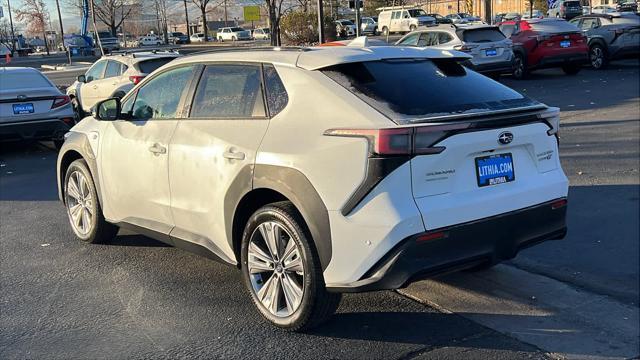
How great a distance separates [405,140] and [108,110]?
9.88ft

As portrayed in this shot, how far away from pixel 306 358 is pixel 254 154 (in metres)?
1.28

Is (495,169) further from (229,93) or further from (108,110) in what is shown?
(108,110)

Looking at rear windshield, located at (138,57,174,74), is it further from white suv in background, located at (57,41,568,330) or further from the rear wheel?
the rear wheel

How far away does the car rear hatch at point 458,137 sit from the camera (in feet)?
11.9

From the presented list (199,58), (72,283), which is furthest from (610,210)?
(72,283)

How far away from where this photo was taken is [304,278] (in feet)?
12.9

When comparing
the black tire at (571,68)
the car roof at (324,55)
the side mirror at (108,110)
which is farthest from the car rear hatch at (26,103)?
the black tire at (571,68)

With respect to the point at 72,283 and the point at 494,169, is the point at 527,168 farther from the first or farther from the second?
the point at 72,283

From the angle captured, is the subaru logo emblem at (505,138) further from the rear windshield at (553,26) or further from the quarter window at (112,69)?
the rear windshield at (553,26)

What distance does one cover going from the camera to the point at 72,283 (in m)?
5.21

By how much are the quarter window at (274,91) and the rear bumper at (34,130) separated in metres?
7.95

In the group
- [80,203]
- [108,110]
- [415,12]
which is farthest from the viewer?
[415,12]

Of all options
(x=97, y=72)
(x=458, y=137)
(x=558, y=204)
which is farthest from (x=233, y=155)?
(x=97, y=72)

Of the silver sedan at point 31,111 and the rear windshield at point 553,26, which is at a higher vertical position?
the rear windshield at point 553,26
